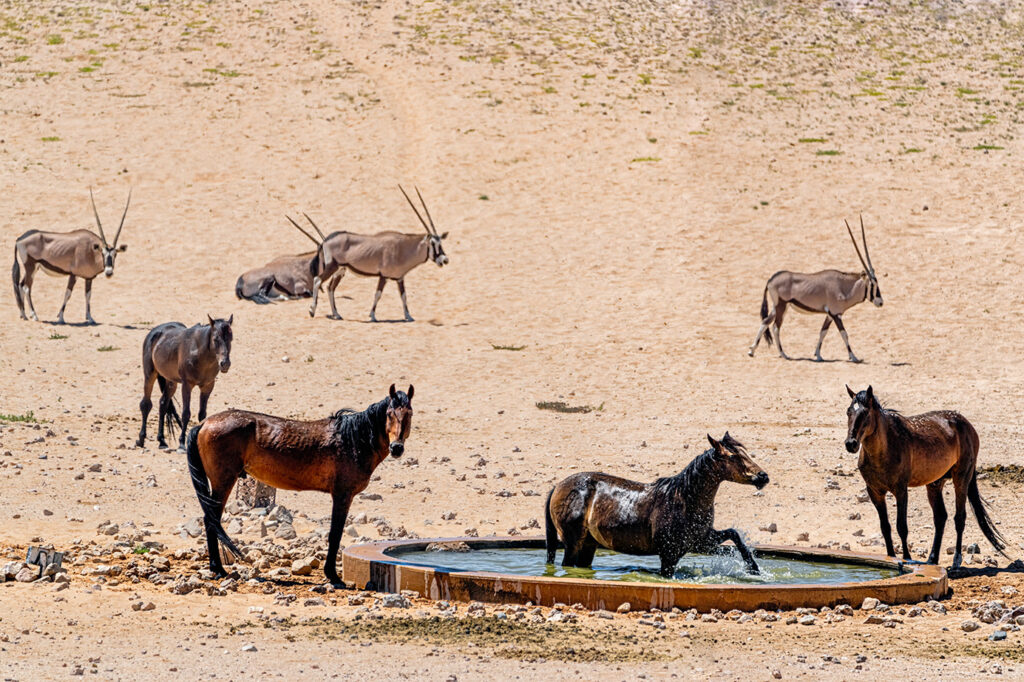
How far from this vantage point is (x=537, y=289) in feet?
103

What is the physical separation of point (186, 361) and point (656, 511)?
958cm

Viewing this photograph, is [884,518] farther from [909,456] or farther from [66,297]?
[66,297]

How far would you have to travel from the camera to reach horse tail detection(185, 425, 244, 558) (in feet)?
34.9

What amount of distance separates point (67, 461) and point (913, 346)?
16179 mm

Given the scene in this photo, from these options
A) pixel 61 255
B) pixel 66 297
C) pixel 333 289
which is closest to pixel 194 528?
pixel 66 297

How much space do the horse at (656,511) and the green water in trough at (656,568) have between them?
17 cm

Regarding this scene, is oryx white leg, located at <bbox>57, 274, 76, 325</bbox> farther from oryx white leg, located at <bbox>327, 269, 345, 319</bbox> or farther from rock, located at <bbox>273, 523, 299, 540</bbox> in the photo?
rock, located at <bbox>273, 523, 299, 540</bbox>

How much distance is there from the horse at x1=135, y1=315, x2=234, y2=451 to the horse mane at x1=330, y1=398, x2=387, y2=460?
7.83 metres

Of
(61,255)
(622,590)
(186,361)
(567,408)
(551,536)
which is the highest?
(61,255)

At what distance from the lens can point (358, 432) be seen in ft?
34.7

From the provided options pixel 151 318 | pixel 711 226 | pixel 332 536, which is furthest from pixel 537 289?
pixel 332 536

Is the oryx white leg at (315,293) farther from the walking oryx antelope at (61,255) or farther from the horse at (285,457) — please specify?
the horse at (285,457)

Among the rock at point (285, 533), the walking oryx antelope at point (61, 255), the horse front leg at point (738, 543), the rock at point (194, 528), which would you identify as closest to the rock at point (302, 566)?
the rock at point (285, 533)

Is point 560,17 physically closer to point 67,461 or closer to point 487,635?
point 67,461
